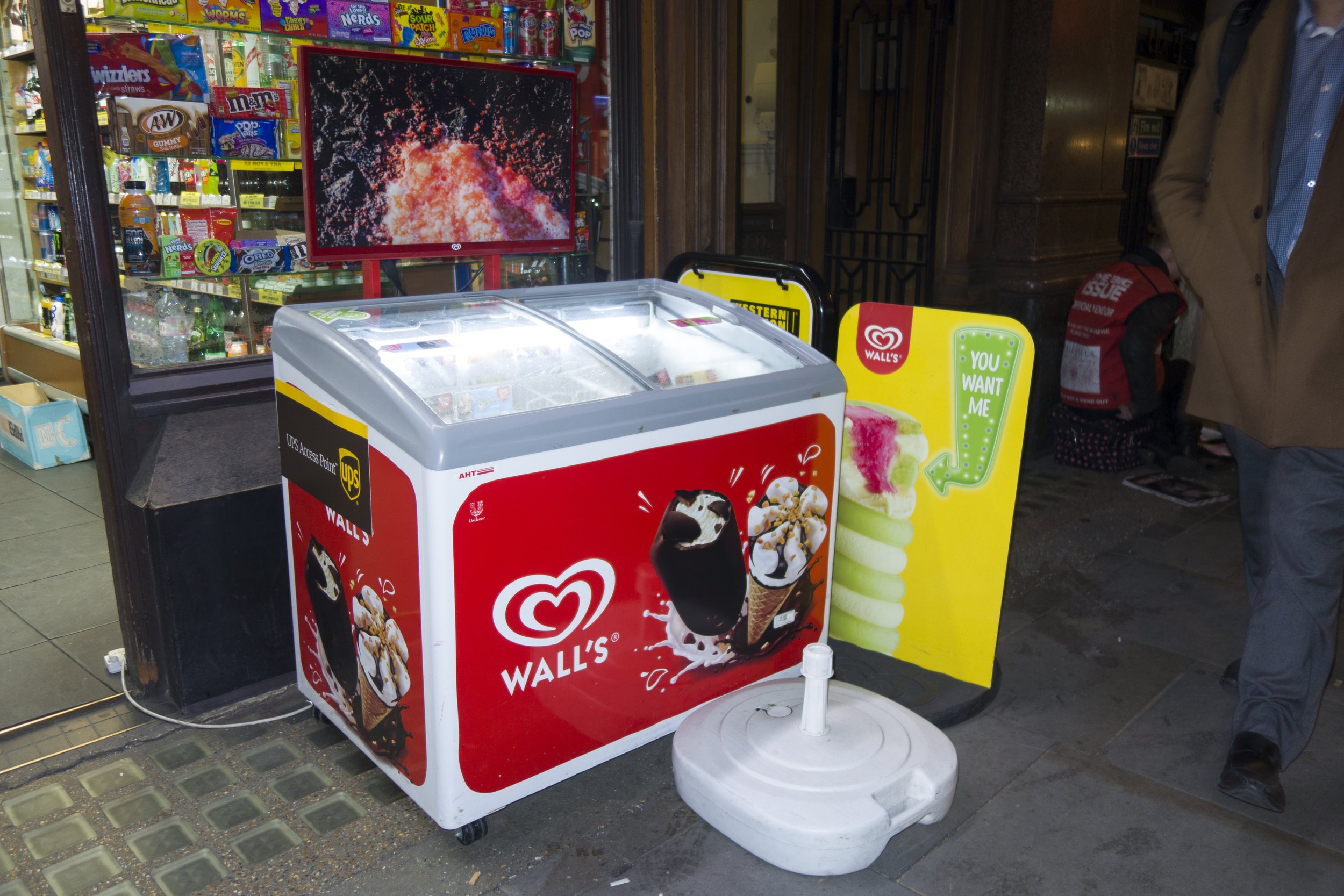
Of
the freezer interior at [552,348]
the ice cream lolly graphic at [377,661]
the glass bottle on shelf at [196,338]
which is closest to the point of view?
the ice cream lolly graphic at [377,661]

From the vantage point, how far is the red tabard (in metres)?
5.18

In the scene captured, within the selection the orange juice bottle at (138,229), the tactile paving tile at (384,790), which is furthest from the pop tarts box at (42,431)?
the tactile paving tile at (384,790)

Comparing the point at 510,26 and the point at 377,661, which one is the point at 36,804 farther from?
the point at 510,26

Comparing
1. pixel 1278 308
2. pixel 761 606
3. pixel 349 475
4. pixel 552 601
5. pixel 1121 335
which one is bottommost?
pixel 761 606

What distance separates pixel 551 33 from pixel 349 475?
2.08 m

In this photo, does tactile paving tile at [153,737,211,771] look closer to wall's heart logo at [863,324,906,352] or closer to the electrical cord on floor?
the electrical cord on floor

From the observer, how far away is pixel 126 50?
2770 millimetres

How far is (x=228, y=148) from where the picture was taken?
9.92ft

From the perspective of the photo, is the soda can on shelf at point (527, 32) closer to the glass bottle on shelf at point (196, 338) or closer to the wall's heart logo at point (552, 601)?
the glass bottle on shelf at point (196, 338)

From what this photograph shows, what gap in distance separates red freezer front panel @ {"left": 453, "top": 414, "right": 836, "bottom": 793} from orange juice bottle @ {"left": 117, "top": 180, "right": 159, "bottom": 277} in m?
1.55

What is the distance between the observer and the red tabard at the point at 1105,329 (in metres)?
5.18

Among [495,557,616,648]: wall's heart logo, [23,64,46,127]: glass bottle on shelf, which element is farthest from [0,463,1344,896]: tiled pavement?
[23,64,46,127]: glass bottle on shelf

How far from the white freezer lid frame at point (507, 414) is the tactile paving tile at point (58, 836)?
1.25 metres

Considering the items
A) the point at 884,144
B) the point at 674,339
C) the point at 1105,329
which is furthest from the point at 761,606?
the point at 884,144
